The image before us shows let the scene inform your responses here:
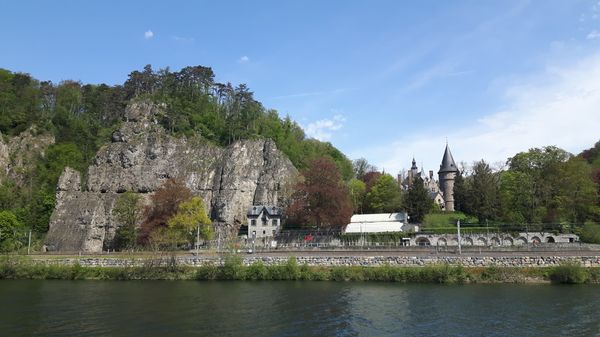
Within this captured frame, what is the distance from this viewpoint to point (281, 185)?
75312 mm

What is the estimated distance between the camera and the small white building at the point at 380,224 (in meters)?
66.8

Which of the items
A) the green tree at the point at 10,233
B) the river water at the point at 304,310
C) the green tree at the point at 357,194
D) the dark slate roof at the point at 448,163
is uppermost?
the dark slate roof at the point at 448,163

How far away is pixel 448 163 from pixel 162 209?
56473mm

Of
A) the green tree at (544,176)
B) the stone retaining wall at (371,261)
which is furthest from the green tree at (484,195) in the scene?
the stone retaining wall at (371,261)

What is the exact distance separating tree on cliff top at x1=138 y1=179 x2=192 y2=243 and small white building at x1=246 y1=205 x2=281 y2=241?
11431 millimetres

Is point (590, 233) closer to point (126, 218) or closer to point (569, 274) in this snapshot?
point (569, 274)

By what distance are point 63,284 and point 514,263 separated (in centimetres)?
4067

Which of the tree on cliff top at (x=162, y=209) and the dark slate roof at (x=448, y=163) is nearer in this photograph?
the tree on cliff top at (x=162, y=209)

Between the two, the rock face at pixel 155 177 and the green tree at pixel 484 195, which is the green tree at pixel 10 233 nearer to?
the rock face at pixel 155 177

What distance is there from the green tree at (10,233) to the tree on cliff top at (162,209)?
54.5 feet

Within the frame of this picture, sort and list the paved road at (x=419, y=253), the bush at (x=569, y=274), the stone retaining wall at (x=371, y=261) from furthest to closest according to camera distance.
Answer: the paved road at (x=419, y=253) → the stone retaining wall at (x=371, y=261) → the bush at (x=569, y=274)

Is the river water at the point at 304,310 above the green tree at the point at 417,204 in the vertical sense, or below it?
below

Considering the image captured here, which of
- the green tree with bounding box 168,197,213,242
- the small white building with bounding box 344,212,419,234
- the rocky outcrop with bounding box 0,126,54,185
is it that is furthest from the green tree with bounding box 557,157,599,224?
the rocky outcrop with bounding box 0,126,54,185

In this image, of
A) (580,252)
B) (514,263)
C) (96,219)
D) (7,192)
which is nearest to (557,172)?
(580,252)
